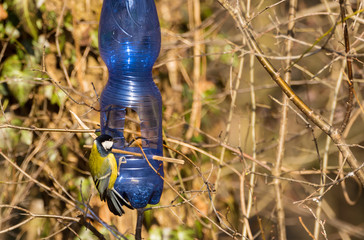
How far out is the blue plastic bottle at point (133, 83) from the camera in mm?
2781

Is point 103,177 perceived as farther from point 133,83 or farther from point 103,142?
point 133,83

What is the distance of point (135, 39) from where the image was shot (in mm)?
2893

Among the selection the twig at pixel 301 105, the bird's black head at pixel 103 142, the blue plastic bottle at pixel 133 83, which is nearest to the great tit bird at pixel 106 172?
the bird's black head at pixel 103 142

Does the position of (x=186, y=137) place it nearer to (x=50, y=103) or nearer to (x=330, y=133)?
(x=50, y=103)

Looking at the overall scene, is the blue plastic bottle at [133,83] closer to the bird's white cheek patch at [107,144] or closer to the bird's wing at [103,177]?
the bird's wing at [103,177]

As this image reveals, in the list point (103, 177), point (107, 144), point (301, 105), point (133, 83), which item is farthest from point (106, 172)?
point (301, 105)

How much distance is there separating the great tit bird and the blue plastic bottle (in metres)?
0.10

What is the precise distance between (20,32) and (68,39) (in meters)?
0.40

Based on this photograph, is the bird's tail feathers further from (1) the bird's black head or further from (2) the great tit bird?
(1) the bird's black head

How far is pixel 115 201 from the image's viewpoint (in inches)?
105

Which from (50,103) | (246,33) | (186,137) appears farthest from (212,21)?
(246,33)

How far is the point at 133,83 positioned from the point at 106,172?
553 mm

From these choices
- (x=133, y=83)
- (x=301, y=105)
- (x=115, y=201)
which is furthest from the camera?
(x=133, y=83)

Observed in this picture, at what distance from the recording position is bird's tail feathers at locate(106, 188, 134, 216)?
8.64 ft
